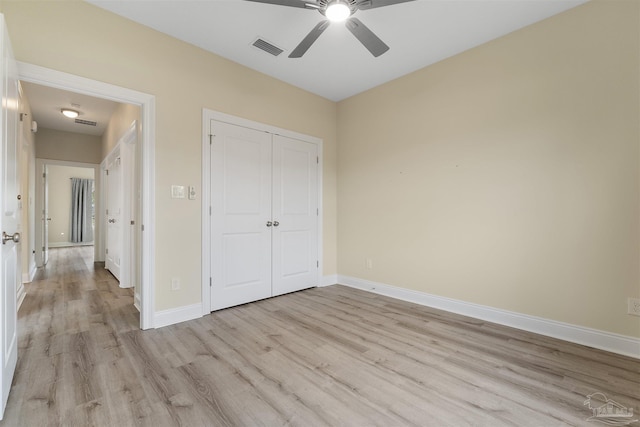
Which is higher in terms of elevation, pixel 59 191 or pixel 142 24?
pixel 142 24

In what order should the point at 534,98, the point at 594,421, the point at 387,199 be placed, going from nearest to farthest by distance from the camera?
the point at 594,421
the point at 534,98
the point at 387,199

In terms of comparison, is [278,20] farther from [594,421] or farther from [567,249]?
[594,421]

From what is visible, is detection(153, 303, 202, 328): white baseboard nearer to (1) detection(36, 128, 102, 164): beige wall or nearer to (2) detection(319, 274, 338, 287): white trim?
(2) detection(319, 274, 338, 287): white trim

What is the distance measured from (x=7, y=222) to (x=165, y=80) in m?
1.76

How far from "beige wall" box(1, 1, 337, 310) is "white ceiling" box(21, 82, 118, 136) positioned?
2.12 m

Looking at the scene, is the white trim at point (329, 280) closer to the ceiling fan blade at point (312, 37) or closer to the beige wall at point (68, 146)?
the ceiling fan blade at point (312, 37)

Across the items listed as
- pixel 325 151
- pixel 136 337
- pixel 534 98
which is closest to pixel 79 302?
pixel 136 337

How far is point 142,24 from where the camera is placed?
8.38ft

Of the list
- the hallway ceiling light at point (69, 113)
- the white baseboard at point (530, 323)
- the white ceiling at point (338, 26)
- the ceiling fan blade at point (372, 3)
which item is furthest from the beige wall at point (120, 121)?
the white baseboard at point (530, 323)

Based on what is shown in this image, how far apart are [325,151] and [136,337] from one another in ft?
10.4

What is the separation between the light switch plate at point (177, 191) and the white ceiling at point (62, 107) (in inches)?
99.4

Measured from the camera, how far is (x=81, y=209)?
9195mm

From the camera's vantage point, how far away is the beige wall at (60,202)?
8719 mm

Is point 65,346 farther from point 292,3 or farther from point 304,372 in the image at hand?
point 292,3
